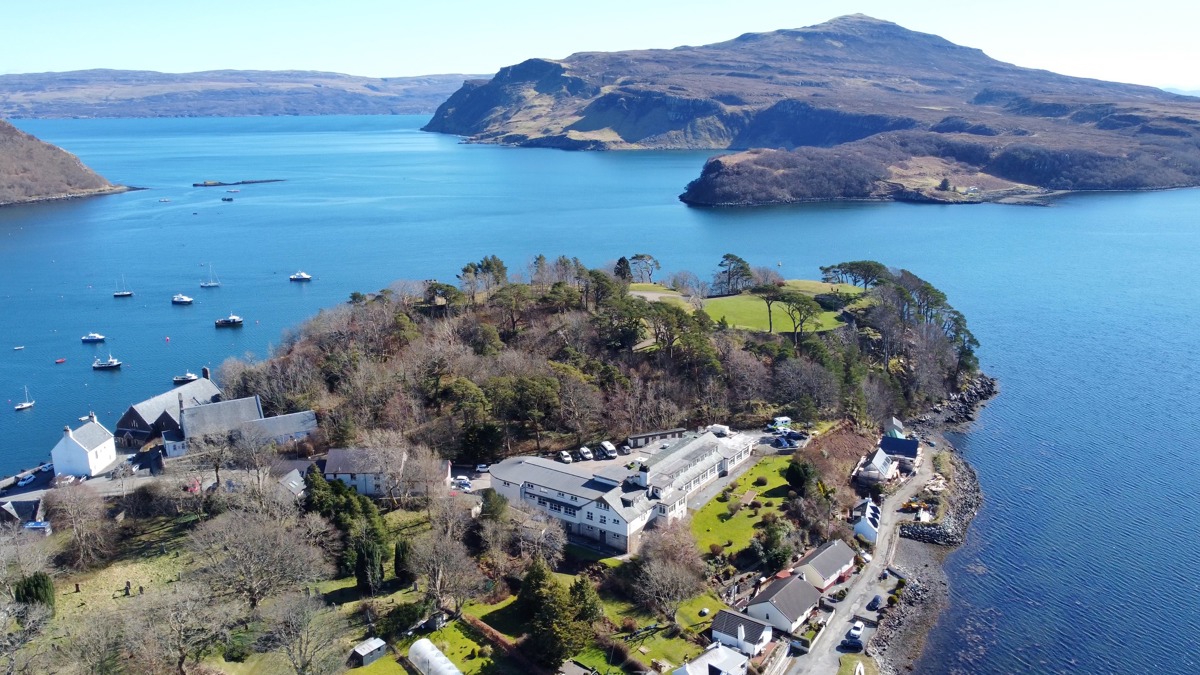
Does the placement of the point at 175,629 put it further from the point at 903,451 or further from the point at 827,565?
the point at 903,451

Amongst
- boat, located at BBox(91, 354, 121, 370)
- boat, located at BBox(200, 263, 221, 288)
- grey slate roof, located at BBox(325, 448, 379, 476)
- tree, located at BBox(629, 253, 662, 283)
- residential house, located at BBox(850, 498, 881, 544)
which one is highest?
tree, located at BBox(629, 253, 662, 283)

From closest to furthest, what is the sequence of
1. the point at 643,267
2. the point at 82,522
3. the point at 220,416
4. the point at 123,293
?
1. the point at 82,522
2. the point at 220,416
3. the point at 643,267
4. the point at 123,293

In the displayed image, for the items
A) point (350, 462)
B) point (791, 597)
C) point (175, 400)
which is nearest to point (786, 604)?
point (791, 597)

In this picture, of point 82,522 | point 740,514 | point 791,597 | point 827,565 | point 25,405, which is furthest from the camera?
point 25,405

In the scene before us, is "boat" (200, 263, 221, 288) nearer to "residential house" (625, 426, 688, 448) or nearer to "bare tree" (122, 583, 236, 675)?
"residential house" (625, 426, 688, 448)

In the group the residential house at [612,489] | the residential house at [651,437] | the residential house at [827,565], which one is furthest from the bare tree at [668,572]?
the residential house at [651,437]

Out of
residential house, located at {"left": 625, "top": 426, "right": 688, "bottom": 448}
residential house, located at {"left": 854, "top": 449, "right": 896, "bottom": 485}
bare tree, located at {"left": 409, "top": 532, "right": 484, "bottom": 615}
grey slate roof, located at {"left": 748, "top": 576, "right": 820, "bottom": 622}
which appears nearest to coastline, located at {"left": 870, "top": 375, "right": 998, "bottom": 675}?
grey slate roof, located at {"left": 748, "top": 576, "right": 820, "bottom": 622}
